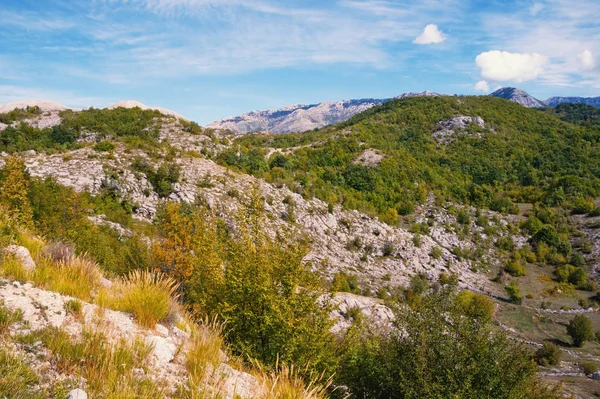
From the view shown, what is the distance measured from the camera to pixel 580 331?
32.6 meters

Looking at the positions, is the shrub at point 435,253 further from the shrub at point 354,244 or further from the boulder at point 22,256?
the boulder at point 22,256

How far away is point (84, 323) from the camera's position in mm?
4773

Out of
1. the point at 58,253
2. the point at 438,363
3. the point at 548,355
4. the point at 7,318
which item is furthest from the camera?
the point at 548,355

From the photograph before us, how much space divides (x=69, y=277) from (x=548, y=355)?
36951mm

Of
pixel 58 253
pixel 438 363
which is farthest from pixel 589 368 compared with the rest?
pixel 58 253

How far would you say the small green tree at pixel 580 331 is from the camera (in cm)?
3250

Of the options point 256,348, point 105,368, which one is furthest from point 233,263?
point 105,368

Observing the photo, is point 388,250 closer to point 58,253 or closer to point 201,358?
point 58,253

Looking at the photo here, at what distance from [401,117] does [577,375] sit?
7580cm

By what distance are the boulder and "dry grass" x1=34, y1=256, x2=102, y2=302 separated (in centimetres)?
→ 13

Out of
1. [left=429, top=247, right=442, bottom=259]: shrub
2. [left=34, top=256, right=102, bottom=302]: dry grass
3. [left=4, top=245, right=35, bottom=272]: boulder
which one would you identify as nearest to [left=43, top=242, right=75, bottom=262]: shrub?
[left=34, top=256, right=102, bottom=302]: dry grass

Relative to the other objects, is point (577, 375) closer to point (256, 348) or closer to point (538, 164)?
point (256, 348)

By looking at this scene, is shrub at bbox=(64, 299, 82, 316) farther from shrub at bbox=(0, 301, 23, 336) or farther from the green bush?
the green bush

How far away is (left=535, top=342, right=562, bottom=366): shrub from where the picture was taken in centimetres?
2891
